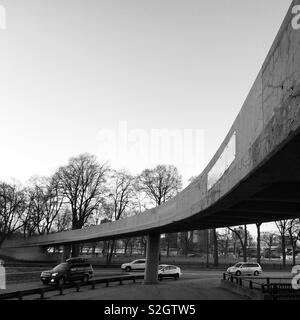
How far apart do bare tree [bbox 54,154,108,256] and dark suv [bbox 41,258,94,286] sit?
32460 mm

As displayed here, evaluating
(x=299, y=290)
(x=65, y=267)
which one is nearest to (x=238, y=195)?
(x=299, y=290)

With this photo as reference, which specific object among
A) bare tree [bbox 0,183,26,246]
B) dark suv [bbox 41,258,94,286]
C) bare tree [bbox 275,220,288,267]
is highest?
bare tree [bbox 0,183,26,246]

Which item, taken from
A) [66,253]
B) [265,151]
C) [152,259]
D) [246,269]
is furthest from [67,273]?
[66,253]

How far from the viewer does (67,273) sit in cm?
2972

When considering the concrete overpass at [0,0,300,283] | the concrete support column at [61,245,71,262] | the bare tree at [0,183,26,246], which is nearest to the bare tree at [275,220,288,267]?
the concrete support column at [61,245,71,262]

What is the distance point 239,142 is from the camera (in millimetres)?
10922

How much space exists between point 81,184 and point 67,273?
35747 millimetres

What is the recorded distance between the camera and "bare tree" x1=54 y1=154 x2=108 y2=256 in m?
64.5

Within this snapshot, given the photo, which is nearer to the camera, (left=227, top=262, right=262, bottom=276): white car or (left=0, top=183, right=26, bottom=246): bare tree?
(left=227, top=262, right=262, bottom=276): white car

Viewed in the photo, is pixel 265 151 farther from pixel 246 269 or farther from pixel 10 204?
pixel 10 204

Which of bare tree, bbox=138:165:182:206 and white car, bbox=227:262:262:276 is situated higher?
bare tree, bbox=138:165:182:206

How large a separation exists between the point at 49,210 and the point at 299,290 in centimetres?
6053

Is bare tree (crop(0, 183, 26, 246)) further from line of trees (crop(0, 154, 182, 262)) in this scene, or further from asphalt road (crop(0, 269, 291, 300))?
asphalt road (crop(0, 269, 291, 300))
